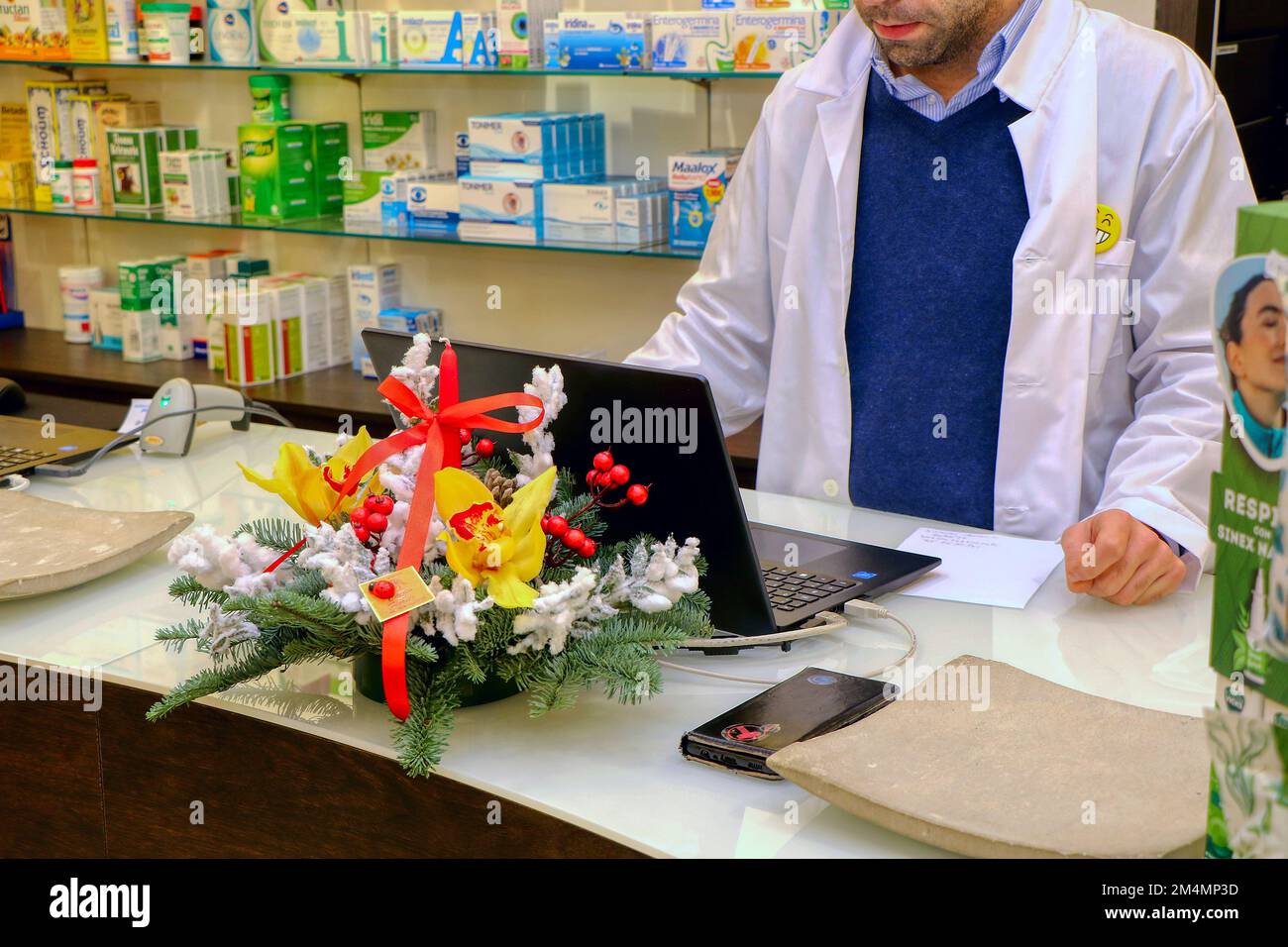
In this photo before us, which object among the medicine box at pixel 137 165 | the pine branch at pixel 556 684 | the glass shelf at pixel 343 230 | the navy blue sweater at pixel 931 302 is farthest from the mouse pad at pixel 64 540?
the medicine box at pixel 137 165

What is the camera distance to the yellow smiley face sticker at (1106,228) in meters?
1.98

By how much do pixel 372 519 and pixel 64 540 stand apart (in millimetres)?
645

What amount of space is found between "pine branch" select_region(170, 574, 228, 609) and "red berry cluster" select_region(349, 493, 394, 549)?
0.17 meters

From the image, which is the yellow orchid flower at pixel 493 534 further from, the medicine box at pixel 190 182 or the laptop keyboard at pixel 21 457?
the medicine box at pixel 190 182

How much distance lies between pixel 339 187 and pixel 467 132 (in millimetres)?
516

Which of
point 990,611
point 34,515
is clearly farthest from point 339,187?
point 990,611

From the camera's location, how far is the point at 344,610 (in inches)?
46.9

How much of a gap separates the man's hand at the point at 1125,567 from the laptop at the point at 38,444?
147 cm

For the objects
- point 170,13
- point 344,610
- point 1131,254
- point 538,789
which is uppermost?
point 170,13

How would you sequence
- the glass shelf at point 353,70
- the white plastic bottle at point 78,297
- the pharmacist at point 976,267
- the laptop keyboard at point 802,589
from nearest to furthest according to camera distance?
the laptop keyboard at point 802,589
the pharmacist at point 976,267
the glass shelf at point 353,70
the white plastic bottle at point 78,297

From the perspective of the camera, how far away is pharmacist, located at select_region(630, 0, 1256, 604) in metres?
1.94

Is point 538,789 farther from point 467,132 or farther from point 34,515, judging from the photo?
point 467,132

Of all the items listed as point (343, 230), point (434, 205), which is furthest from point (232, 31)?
point (434, 205)
